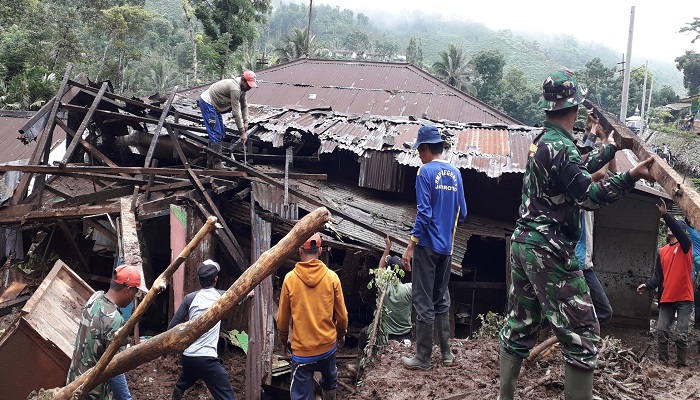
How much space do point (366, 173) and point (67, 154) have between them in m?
4.68

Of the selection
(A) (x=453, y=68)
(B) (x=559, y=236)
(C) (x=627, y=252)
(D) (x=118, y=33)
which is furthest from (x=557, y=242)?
(A) (x=453, y=68)

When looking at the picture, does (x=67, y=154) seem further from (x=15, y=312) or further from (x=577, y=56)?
(x=577, y=56)

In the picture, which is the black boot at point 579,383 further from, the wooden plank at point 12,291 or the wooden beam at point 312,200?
the wooden plank at point 12,291

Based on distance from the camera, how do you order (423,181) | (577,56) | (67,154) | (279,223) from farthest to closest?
(577,56)
(279,223)
(67,154)
(423,181)

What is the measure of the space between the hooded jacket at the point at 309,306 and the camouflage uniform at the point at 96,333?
4.21 ft

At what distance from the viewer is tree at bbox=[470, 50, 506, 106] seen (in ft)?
150

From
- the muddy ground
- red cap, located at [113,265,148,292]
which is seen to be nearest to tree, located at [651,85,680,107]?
the muddy ground

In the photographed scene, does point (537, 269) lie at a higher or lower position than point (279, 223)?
higher

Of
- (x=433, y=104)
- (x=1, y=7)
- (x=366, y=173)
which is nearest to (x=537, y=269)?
(x=366, y=173)

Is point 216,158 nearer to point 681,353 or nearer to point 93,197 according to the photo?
point 93,197

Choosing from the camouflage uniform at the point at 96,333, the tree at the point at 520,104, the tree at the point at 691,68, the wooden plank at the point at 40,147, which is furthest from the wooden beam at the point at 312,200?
the tree at the point at 691,68

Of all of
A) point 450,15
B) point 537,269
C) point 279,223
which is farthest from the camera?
Result: point 450,15

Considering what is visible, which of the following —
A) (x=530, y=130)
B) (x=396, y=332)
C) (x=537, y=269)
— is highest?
(x=530, y=130)

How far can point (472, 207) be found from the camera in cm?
905
